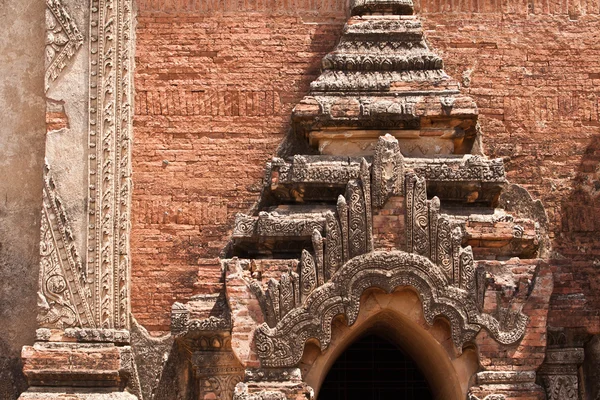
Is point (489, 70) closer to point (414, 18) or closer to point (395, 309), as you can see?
point (414, 18)

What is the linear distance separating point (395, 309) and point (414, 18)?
3.22 meters

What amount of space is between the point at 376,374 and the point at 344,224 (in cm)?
237

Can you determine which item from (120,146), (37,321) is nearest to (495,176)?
(120,146)

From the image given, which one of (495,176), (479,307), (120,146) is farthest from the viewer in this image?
(120,146)

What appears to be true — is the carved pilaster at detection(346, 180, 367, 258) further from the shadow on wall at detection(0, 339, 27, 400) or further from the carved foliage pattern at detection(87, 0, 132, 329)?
the shadow on wall at detection(0, 339, 27, 400)

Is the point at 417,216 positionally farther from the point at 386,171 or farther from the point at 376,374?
the point at 376,374

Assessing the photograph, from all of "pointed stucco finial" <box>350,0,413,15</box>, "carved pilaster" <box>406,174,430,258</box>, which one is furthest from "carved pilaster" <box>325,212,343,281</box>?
"pointed stucco finial" <box>350,0,413,15</box>

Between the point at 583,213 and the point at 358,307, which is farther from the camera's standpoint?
the point at 583,213

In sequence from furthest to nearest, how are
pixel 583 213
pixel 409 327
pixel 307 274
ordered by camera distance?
1. pixel 583 213
2. pixel 409 327
3. pixel 307 274

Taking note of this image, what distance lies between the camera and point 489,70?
47.0 ft

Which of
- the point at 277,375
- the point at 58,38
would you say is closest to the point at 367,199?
the point at 277,375

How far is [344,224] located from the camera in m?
12.4

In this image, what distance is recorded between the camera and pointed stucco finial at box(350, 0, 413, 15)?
14094mm

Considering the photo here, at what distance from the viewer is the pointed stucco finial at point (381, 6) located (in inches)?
555
